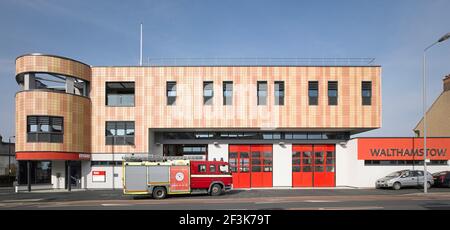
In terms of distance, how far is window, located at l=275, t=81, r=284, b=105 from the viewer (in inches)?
1169

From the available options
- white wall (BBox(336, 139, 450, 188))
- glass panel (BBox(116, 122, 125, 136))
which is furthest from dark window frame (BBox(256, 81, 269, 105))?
glass panel (BBox(116, 122, 125, 136))

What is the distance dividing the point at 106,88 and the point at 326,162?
2076 centimetres

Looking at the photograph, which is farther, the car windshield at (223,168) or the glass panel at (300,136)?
the glass panel at (300,136)

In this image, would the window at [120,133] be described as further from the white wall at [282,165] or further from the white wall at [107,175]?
the white wall at [282,165]

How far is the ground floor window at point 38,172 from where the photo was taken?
32.8m

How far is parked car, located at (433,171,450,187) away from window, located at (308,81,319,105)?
37.2 feet

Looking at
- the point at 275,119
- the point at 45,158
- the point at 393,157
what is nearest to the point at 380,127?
the point at 393,157

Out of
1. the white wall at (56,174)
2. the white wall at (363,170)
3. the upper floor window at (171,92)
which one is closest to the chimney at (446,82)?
the white wall at (363,170)

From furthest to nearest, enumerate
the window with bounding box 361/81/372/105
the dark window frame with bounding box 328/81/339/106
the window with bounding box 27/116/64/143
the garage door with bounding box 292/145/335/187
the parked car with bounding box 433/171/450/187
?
1. the garage door with bounding box 292/145/335/187
2. the dark window frame with bounding box 328/81/339/106
3. the window with bounding box 361/81/372/105
4. the parked car with bounding box 433/171/450/187
5. the window with bounding box 27/116/64/143

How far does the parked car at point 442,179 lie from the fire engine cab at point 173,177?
17.6 meters

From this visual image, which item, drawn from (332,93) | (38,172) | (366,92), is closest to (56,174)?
(38,172)

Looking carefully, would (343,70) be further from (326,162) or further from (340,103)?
(326,162)

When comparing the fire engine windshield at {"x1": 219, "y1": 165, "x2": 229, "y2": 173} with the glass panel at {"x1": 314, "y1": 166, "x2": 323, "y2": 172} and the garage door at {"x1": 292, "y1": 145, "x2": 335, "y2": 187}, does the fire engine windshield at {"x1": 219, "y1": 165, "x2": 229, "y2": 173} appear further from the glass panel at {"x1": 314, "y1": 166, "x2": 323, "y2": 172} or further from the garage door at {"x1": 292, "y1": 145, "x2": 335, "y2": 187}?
the glass panel at {"x1": 314, "y1": 166, "x2": 323, "y2": 172}

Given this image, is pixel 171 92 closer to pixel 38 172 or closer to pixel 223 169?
pixel 223 169
